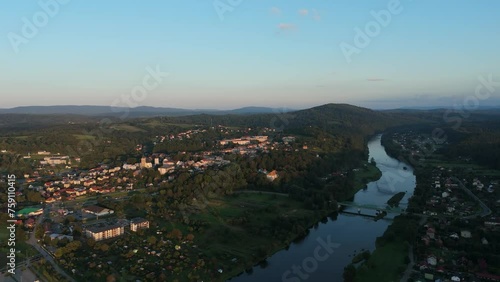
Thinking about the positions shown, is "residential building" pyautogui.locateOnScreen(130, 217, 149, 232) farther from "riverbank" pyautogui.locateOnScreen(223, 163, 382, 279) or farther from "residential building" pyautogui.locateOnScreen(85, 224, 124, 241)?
"riverbank" pyautogui.locateOnScreen(223, 163, 382, 279)

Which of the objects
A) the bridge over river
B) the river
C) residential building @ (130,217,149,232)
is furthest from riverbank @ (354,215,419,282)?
residential building @ (130,217,149,232)

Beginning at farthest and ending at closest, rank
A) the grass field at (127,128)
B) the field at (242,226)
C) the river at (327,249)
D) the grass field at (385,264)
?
1. the grass field at (127,128)
2. the field at (242,226)
3. the river at (327,249)
4. the grass field at (385,264)

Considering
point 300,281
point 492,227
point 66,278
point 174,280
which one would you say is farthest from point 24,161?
point 492,227

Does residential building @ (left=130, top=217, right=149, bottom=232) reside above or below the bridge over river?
above

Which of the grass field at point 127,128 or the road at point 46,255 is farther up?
the grass field at point 127,128

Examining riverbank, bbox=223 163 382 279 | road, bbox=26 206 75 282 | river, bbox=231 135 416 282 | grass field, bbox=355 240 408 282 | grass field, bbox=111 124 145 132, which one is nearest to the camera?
road, bbox=26 206 75 282

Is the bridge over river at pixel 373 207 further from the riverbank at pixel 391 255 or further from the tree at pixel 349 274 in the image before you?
the tree at pixel 349 274

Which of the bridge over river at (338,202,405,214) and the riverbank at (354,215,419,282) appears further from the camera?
the bridge over river at (338,202,405,214)

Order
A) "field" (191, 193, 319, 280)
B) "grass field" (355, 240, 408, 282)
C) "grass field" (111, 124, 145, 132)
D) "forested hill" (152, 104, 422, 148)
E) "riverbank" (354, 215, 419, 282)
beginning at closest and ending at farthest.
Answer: "grass field" (355, 240, 408, 282) < "riverbank" (354, 215, 419, 282) < "field" (191, 193, 319, 280) < "grass field" (111, 124, 145, 132) < "forested hill" (152, 104, 422, 148)

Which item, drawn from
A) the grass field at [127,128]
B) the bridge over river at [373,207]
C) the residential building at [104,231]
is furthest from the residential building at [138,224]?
the grass field at [127,128]

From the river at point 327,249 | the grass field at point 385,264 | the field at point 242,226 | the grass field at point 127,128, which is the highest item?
the grass field at point 127,128
